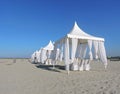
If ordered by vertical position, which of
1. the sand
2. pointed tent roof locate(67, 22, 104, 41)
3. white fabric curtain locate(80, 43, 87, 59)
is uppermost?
pointed tent roof locate(67, 22, 104, 41)

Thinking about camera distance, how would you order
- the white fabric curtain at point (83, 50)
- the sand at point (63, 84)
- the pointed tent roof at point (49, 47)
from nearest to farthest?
the sand at point (63, 84)
the white fabric curtain at point (83, 50)
the pointed tent roof at point (49, 47)

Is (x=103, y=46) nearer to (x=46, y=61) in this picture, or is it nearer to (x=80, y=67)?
(x=80, y=67)

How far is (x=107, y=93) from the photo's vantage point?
4957 millimetres

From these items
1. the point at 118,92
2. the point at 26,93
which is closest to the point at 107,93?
the point at 118,92

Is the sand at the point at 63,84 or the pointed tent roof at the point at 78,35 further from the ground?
the pointed tent roof at the point at 78,35

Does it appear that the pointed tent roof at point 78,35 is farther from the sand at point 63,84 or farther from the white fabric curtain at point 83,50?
the sand at point 63,84

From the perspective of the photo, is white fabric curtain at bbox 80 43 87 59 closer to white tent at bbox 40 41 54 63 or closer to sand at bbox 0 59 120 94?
sand at bbox 0 59 120 94

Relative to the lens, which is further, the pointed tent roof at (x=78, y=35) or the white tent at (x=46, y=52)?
the white tent at (x=46, y=52)

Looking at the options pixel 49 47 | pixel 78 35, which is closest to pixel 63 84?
pixel 78 35

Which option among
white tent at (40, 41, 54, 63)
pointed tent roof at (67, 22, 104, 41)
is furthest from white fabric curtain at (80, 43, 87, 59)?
white tent at (40, 41, 54, 63)

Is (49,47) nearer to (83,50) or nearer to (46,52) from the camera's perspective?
(46,52)

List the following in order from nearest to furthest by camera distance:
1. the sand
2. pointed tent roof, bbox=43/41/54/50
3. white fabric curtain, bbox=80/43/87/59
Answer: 1. the sand
2. white fabric curtain, bbox=80/43/87/59
3. pointed tent roof, bbox=43/41/54/50

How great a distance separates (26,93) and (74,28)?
8642 millimetres

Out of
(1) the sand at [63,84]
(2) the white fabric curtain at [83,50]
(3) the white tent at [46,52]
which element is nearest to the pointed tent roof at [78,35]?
(2) the white fabric curtain at [83,50]
